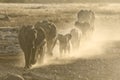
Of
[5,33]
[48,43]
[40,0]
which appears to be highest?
[48,43]

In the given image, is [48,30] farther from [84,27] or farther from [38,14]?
[38,14]

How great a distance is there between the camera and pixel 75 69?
16.7m

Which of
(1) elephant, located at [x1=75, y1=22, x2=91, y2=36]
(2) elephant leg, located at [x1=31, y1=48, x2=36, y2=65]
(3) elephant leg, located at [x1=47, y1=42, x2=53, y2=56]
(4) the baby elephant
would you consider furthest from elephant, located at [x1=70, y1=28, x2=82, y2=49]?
(2) elephant leg, located at [x1=31, y1=48, x2=36, y2=65]

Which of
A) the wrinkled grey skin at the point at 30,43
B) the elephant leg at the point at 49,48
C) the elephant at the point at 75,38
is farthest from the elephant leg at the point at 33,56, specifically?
the elephant at the point at 75,38

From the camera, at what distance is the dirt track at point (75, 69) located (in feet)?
49.6

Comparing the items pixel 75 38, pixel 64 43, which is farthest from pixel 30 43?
pixel 75 38

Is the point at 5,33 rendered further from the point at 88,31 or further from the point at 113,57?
the point at 113,57

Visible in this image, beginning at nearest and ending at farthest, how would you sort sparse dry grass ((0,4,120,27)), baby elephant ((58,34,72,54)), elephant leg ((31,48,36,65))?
1. elephant leg ((31,48,36,65))
2. baby elephant ((58,34,72,54))
3. sparse dry grass ((0,4,120,27))

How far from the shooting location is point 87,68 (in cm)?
1683

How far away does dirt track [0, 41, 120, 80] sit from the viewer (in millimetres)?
15124

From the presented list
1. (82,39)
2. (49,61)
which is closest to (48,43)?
(49,61)

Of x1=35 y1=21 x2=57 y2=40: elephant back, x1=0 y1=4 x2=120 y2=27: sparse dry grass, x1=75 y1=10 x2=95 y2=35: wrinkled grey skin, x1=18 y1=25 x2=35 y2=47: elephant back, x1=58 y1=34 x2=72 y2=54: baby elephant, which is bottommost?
x1=0 y1=4 x2=120 y2=27: sparse dry grass

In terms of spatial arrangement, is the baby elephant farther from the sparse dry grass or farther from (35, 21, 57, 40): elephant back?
the sparse dry grass

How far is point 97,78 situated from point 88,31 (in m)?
10.9
